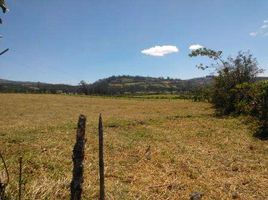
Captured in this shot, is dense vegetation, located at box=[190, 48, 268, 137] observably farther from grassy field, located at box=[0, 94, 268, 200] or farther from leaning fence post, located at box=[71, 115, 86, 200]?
leaning fence post, located at box=[71, 115, 86, 200]

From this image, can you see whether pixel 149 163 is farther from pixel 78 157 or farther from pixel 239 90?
pixel 239 90

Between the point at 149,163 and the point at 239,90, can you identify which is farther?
the point at 239,90

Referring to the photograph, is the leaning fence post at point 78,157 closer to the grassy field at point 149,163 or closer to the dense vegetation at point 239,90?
the grassy field at point 149,163

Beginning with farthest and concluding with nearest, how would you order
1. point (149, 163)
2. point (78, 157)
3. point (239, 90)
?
point (239, 90) → point (149, 163) → point (78, 157)

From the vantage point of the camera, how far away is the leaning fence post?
4.45 meters

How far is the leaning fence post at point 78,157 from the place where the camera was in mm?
4445

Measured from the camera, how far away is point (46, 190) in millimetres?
6188

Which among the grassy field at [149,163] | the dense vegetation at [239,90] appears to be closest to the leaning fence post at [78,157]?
the grassy field at [149,163]

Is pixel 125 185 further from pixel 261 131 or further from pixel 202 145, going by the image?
pixel 261 131

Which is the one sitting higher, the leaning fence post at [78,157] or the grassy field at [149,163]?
the leaning fence post at [78,157]

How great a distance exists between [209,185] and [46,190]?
12.6 ft

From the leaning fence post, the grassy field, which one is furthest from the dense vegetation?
the leaning fence post

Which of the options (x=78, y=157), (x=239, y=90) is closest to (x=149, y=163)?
(x=78, y=157)

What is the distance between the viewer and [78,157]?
14.9ft
